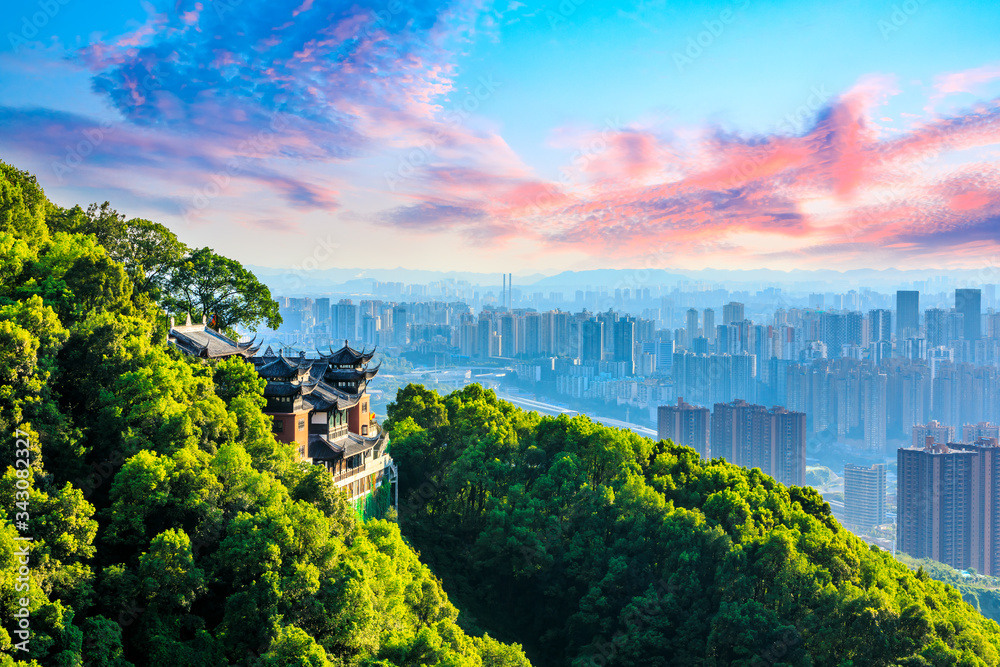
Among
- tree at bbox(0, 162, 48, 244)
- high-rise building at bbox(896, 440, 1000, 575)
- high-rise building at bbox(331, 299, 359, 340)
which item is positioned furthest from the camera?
high-rise building at bbox(331, 299, 359, 340)

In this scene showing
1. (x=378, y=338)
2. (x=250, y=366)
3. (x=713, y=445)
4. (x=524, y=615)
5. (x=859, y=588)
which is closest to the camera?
(x=250, y=366)

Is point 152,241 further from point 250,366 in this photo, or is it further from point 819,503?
point 819,503

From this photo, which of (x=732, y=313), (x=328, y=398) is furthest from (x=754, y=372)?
(x=328, y=398)

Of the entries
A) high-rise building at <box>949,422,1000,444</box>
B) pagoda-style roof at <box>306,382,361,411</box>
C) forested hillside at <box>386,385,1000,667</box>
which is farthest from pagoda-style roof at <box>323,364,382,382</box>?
high-rise building at <box>949,422,1000,444</box>

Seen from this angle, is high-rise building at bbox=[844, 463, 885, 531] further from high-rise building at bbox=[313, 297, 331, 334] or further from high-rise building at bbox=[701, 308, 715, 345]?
high-rise building at bbox=[313, 297, 331, 334]

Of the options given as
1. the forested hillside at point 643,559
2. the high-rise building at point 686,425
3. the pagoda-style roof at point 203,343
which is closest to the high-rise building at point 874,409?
the high-rise building at point 686,425

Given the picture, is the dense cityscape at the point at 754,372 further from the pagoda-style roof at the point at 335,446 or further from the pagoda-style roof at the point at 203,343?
the pagoda-style roof at the point at 335,446

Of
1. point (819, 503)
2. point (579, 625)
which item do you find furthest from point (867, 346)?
point (579, 625)
